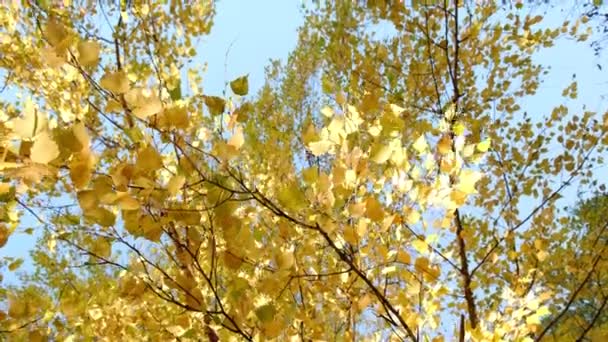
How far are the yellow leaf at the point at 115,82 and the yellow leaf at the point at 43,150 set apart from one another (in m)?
0.17

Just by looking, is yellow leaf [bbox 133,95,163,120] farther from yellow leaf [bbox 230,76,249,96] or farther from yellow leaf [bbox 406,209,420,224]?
yellow leaf [bbox 406,209,420,224]

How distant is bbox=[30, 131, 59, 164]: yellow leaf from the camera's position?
Result: 2.15 ft

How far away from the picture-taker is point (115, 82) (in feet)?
2.63

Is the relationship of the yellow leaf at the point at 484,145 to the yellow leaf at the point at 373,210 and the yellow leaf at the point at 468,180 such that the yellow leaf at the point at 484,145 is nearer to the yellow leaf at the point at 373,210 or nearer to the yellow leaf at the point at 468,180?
the yellow leaf at the point at 468,180

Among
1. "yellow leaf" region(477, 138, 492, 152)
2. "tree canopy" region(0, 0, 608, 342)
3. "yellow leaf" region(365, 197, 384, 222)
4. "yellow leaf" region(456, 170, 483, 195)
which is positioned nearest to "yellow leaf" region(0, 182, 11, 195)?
"tree canopy" region(0, 0, 608, 342)

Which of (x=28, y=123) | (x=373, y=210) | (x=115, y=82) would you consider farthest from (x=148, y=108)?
(x=373, y=210)

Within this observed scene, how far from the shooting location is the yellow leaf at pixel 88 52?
80cm

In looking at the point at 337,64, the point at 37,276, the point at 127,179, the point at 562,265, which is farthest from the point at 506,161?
the point at 37,276

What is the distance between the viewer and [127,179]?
2.78 ft

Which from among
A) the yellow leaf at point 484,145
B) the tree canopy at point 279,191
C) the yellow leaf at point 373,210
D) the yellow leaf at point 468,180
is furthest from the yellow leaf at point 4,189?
the yellow leaf at point 484,145

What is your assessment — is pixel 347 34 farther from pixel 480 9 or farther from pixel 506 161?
pixel 506 161

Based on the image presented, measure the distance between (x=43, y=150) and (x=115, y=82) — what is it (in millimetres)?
192

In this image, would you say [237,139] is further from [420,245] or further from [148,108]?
[420,245]

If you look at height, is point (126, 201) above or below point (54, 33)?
below
